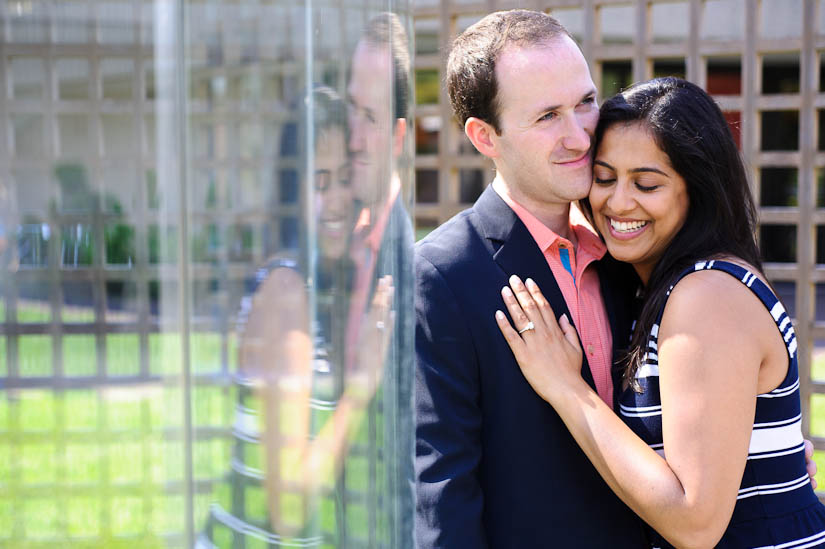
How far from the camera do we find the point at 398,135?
39.7 inches

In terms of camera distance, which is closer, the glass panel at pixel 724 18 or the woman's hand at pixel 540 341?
the woman's hand at pixel 540 341

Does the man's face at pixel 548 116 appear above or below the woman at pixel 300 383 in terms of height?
above

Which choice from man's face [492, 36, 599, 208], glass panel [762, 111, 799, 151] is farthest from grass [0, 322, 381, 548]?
glass panel [762, 111, 799, 151]

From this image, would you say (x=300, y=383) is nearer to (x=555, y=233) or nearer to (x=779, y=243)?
(x=555, y=233)

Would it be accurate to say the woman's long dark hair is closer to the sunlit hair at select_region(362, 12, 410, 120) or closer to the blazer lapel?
the blazer lapel

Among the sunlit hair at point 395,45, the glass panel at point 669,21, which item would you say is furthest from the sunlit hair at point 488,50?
the glass panel at point 669,21

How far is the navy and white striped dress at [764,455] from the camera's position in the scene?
152 centimetres

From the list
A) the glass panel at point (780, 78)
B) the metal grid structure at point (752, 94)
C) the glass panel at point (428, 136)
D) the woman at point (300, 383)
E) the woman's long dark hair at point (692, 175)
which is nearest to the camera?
the woman at point (300, 383)

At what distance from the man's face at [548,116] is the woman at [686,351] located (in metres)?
0.06

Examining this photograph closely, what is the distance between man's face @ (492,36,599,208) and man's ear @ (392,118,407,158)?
0.69m

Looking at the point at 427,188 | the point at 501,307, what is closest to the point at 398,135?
the point at 501,307

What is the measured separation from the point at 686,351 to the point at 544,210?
45 cm

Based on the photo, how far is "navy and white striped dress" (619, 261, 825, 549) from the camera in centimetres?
152

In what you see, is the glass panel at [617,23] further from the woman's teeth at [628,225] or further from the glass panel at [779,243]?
the woman's teeth at [628,225]
